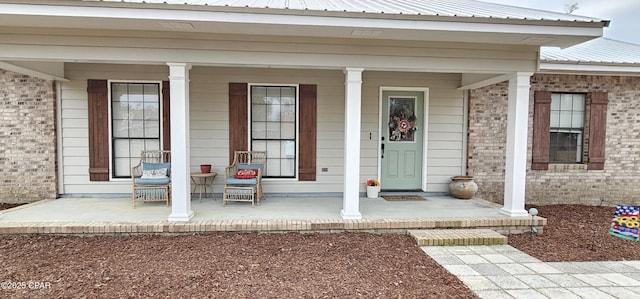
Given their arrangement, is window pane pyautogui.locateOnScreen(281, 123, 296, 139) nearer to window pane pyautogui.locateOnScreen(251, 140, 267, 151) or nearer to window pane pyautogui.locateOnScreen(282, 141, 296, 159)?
window pane pyautogui.locateOnScreen(282, 141, 296, 159)

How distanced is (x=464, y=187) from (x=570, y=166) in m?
2.32

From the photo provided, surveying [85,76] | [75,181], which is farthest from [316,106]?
[75,181]

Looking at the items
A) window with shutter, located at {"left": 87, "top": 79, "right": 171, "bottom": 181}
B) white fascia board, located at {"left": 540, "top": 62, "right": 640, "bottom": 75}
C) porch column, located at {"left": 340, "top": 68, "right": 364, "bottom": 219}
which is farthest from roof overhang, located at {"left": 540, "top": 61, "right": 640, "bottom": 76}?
window with shutter, located at {"left": 87, "top": 79, "right": 171, "bottom": 181}

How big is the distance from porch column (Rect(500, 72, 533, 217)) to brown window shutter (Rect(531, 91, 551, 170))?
2.00 metres

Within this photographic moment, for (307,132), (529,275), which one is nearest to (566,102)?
(529,275)

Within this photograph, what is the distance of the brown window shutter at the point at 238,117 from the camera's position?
5.56 meters

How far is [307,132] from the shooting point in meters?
5.71

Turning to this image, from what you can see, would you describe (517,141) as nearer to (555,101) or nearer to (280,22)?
(555,101)

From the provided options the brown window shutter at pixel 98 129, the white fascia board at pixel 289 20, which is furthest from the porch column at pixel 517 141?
the brown window shutter at pixel 98 129

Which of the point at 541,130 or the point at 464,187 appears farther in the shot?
the point at 541,130

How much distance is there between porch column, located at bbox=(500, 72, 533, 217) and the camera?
14.3 feet

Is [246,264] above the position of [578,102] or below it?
below

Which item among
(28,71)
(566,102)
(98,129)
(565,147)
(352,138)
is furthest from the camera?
(565,147)

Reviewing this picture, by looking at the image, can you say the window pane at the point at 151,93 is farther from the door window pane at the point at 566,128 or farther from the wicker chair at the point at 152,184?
the door window pane at the point at 566,128
